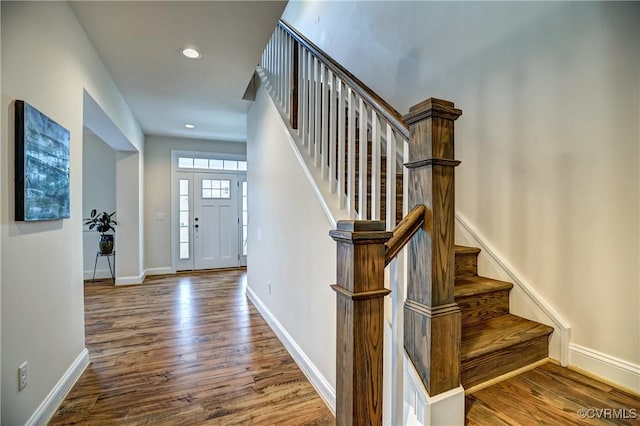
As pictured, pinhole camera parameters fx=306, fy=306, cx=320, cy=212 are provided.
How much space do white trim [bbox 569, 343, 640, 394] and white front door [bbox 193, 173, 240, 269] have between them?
552cm

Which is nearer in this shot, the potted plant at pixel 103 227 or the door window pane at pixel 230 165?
the potted plant at pixel 103 227

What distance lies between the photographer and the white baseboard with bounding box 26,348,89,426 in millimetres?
1658

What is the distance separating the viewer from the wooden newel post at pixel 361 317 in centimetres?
94

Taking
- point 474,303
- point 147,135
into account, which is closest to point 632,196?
point 474,303

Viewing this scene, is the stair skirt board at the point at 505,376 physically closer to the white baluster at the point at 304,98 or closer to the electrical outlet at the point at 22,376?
the white baluster at the point at 304,98

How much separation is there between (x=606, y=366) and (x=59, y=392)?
301 cm

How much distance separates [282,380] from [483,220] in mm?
1789

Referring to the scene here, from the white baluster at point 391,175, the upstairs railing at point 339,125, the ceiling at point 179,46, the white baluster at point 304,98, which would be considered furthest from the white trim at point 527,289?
the ceiling at point 179,46

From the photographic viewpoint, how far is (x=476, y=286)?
5.79 ft

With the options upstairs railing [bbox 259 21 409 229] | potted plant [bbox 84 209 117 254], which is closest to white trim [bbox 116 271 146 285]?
potted plant [bbox 84 209 117 254]

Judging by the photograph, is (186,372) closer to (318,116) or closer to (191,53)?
(318,116)

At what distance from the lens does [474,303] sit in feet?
5.53

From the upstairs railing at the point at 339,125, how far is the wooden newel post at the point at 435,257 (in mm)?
155

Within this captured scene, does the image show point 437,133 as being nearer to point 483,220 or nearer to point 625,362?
point 483,220
